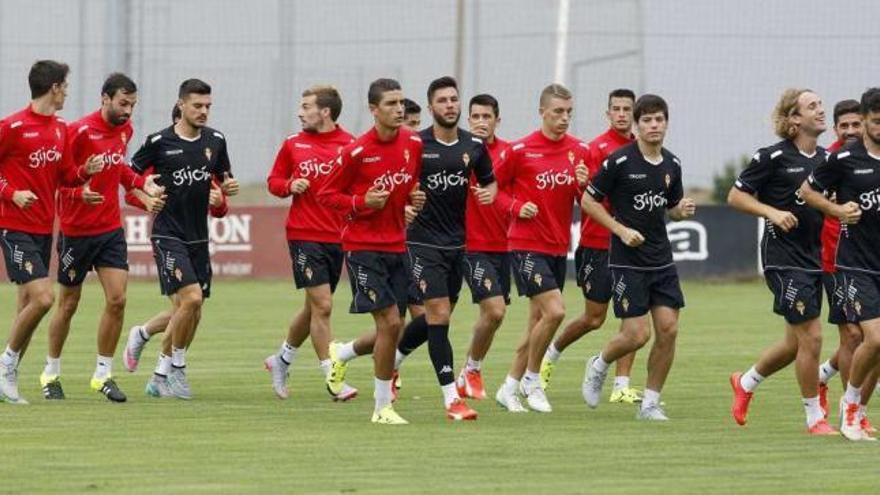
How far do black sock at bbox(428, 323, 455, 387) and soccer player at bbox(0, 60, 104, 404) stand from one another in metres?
2.99

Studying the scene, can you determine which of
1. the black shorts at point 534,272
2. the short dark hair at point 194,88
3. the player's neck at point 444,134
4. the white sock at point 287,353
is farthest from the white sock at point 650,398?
the short dark hair at point 194,88

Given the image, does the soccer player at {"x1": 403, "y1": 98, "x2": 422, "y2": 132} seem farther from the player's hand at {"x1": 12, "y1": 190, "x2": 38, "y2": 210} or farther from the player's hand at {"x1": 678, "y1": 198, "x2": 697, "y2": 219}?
the player's hand at {"x1": 12, "y1": 190, "x2": 38, "y2": 210}

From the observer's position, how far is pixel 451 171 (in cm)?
1449

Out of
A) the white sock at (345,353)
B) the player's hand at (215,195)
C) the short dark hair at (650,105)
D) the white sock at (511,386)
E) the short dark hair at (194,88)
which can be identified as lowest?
the white sock at (511,386)

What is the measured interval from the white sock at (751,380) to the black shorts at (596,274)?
2.39 m

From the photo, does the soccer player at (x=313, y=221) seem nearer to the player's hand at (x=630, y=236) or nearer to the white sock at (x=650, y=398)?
the white sock at (x=650, y=398)

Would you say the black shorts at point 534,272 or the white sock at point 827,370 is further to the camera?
the black shorts at point 534,272

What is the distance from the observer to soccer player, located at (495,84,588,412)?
49.9 feet

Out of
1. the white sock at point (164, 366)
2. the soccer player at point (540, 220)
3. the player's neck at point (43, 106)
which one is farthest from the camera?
the white sock at point (164, 366)

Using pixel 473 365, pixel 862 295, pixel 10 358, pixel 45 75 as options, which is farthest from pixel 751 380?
pixel 45 75

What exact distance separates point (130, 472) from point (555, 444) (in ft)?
9.01

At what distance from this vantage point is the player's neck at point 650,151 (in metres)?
14.4

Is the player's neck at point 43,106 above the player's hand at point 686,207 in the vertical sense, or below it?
above

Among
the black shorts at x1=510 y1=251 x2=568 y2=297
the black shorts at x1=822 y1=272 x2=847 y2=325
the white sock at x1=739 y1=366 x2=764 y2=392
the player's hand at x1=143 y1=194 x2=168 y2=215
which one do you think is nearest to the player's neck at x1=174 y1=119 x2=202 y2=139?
the player's hand at x1=143 y1=194 x2=168 y2=215
